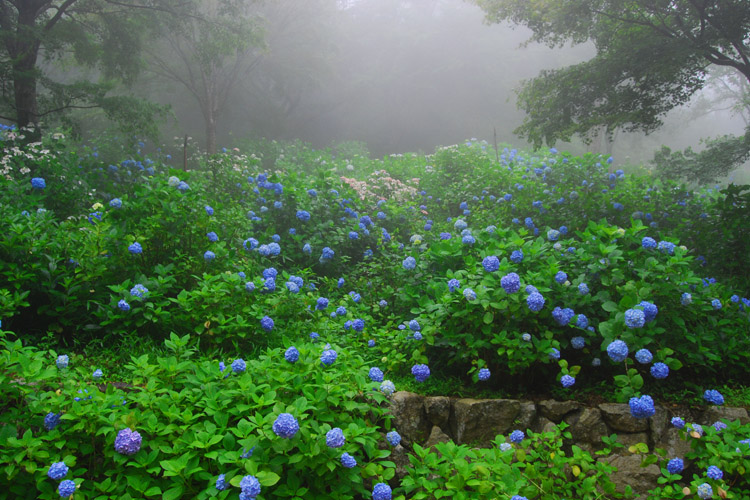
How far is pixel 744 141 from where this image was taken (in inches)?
249

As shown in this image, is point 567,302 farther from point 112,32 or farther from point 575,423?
point 112,32

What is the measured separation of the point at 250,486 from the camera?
1603mm

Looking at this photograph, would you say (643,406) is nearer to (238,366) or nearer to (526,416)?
(526,416)

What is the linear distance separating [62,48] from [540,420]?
8765 mm

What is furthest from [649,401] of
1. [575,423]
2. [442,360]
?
[442,360]

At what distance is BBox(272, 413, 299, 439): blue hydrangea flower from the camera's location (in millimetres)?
1743

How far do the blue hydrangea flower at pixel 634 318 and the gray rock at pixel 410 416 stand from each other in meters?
1.25

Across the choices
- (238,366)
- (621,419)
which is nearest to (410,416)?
(238,366)

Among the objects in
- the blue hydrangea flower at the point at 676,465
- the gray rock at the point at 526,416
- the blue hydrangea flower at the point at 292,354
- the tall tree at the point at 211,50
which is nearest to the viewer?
the blue hydrangea flower at the point at 676,465

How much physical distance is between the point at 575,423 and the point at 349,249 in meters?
2.62

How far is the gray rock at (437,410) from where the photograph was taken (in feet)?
9.37

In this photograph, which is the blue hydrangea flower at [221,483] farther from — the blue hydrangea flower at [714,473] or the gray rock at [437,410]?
the blue hydrangea flower at [714,473]

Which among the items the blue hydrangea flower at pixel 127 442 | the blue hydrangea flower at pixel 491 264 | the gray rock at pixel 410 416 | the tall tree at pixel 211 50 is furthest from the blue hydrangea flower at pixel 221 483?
the tall tree at pixel 211 50

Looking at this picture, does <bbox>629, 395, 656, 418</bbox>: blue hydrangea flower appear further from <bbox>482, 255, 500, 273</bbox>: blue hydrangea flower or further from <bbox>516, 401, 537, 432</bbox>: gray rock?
<bbox>482, 255, 500, 273</bbox>: blue hydrangea flower
